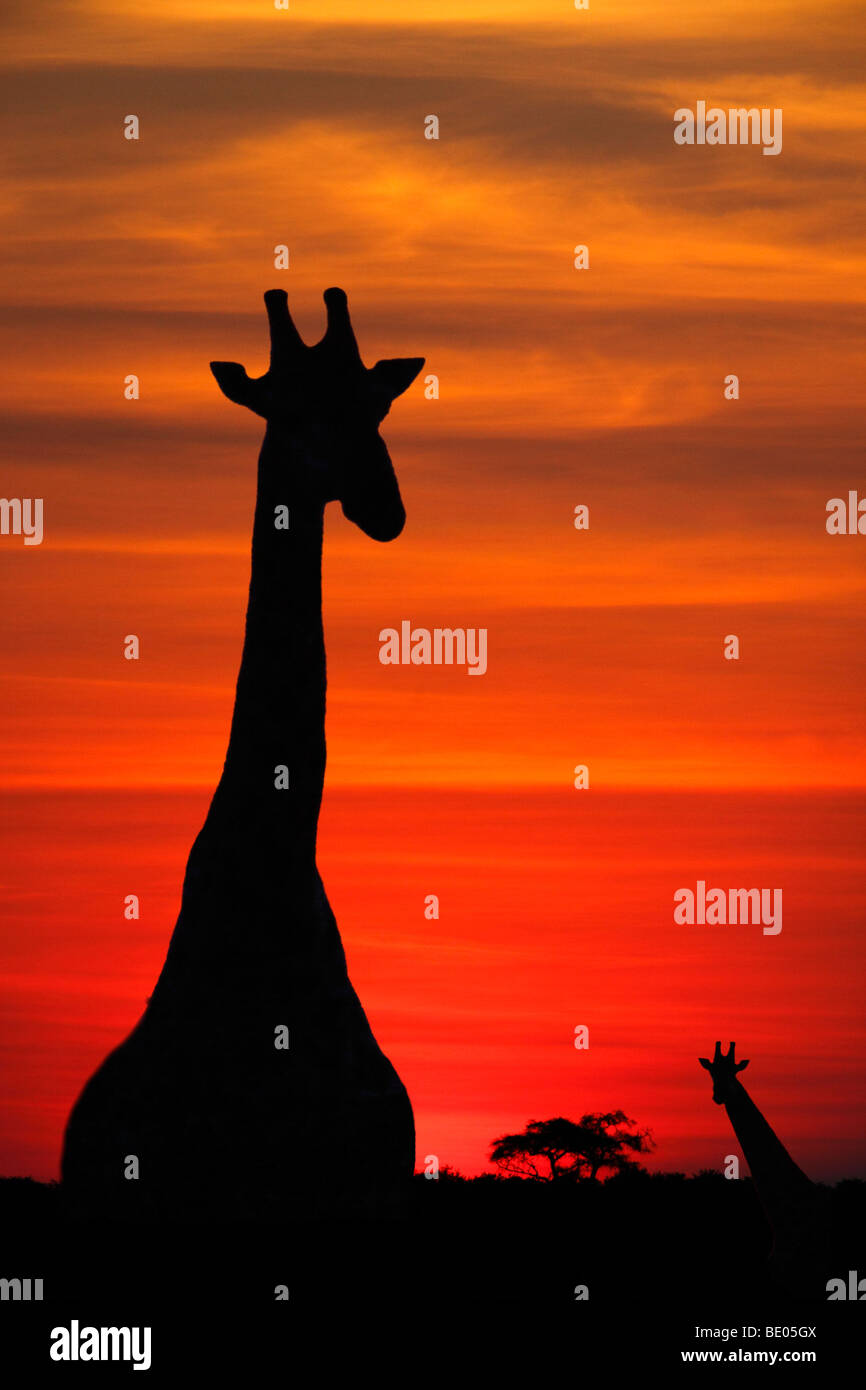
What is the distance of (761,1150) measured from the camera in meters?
22.3

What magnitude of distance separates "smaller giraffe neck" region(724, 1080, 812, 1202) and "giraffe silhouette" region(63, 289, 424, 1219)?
3155 mm

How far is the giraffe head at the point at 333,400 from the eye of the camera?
21.6 metres

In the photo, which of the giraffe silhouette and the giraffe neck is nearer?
the giraffe silhouette

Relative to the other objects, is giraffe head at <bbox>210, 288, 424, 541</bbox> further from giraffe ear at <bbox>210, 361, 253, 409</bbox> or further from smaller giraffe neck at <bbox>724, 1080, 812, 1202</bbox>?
smaller giraffe neck at <bbox>724, 1080, 812, 1202</bbox>

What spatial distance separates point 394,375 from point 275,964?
5285mm

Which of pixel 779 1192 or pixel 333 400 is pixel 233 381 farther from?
pixel 779 1192

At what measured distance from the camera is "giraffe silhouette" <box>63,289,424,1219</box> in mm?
20672

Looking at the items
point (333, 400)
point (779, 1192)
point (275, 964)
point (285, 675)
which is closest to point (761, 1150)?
point (779, 1192)

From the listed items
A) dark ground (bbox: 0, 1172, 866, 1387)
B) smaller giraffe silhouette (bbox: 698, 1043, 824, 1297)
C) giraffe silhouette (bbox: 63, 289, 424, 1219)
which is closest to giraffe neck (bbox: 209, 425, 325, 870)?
giraffe silhouette (bbox: 63, 289, 424, 1219)

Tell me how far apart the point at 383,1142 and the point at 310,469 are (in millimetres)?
5831
